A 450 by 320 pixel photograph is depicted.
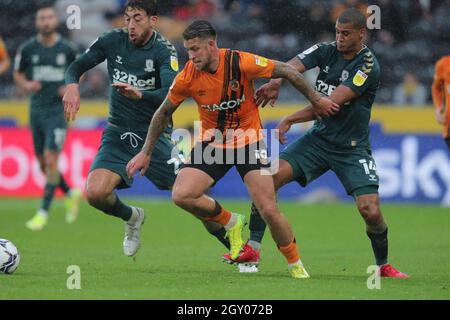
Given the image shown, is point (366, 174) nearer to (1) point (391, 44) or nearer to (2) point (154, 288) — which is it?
(2) point (154, 288)

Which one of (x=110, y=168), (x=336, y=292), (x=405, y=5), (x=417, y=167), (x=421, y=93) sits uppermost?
(x=405, y=5)

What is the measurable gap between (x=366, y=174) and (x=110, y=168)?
2.62 m

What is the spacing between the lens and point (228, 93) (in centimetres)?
920

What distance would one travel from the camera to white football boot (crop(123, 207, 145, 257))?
35.1 ft

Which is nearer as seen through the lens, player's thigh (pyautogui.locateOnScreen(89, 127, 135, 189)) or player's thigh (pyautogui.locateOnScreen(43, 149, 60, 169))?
player's thigh (pyautogui.locateOnScreen(89, 127, 135, 189))

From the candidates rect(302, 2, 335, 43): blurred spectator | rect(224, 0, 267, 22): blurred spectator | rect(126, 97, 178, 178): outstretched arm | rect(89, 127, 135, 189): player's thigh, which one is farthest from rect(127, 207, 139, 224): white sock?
rect(224, 0, 267, 22): blurred spectator

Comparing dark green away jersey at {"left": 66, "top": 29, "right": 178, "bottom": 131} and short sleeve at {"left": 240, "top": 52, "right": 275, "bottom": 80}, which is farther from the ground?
dark green away jersey at {"left": 66, "top": 29, "right": 178, "bottom": 131}

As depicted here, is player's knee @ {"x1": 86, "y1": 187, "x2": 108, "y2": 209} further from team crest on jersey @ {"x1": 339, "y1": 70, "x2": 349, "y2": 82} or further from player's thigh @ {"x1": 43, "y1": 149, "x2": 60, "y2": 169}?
player's thigh @ {"x1": 43, "y1": 149, "x2": 60, "y2": 169}

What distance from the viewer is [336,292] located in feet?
27.1

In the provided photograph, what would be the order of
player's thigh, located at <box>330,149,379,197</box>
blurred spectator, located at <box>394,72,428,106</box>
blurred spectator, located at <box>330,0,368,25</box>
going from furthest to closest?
blurred spectator, located at <box>394,72,428,106</box>
blurred spectator, located at <box>330,0,368,25</box>
player's thigh, located at <box>330,149,379,197</box>

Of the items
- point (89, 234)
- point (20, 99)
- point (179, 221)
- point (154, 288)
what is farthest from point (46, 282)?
point (20, 99)

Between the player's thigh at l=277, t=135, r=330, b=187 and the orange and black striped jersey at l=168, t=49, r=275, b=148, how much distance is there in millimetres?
636

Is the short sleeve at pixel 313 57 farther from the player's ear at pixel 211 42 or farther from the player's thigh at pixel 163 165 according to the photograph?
the player's thigh at pixel 163 165

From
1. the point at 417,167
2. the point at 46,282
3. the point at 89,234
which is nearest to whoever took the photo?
the point at 46,282
